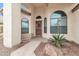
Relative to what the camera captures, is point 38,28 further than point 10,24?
Yes

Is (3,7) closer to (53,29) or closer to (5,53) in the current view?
(5,53)

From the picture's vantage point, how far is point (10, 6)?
7.33 meters

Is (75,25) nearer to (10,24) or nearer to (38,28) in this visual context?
(38,28)

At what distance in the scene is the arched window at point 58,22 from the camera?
11.0 meters

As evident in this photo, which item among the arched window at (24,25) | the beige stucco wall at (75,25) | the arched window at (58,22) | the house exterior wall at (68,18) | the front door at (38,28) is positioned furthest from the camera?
the front door at (38,28)

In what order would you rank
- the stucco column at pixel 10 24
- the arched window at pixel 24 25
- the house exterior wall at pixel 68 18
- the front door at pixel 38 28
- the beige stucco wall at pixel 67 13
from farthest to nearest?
the front door at pixel 38 28
the beige stucco wall at pixel 67 13
the house exterior wall at pixel 68 18
the arched window at pixel 24 25
the stucco column at pixel 10 24

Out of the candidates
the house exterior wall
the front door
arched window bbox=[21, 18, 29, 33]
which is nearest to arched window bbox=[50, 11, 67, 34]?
the house exterior wall

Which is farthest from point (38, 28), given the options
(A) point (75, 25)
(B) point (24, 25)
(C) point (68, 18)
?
(A) point (75, 25)

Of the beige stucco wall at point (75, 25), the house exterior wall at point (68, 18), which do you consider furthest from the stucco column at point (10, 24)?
the beige stucco wall at point (75, 25)

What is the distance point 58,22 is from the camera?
11.0 metres

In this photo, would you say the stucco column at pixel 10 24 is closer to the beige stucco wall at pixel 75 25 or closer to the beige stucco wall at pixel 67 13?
the beige stucco wall at pixel 67 13

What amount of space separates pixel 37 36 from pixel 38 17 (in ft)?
5.50

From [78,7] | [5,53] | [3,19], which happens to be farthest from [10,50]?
[78,7]

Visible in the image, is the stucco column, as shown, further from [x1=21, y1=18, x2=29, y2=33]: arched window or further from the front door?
the front door
